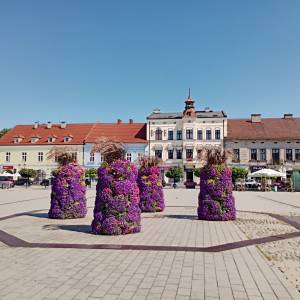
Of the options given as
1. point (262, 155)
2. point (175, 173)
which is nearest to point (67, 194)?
point (175, 173)

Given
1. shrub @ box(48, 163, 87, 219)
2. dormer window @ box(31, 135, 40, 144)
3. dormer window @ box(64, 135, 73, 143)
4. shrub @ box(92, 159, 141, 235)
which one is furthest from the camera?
dormer window @ box(31, 135, 40, 144)

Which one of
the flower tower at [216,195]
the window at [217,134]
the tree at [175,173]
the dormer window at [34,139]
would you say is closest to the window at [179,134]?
the window at [217,134]

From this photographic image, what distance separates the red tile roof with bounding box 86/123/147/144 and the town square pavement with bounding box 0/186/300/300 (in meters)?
45.6

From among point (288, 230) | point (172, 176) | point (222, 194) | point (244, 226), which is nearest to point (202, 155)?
point (222, 194)

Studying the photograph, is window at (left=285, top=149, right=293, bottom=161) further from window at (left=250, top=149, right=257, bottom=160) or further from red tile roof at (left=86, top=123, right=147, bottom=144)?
red tile roof at (left=86, top=123, right=147, bottom=144)

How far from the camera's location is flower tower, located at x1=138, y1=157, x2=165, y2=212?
17.0m

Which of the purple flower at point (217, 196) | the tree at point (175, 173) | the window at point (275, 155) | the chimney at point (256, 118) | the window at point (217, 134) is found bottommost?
the purple flower at point (217, 196)

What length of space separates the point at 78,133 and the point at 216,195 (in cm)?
4863

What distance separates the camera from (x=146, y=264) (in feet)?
22.4

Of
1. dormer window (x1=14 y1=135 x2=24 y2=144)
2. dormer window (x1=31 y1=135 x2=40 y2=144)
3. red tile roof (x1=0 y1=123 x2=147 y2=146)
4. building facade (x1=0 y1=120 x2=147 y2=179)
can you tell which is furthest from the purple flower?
dormer window (x1=14 y1=135 x2=24 y2=144)

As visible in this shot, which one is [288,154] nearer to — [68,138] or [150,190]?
[68,138]

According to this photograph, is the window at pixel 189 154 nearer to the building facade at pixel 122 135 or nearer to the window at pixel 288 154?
the building facade at pixel 122 135

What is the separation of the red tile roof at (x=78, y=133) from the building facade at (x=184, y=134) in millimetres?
2560

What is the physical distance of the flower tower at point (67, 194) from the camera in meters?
13.8
